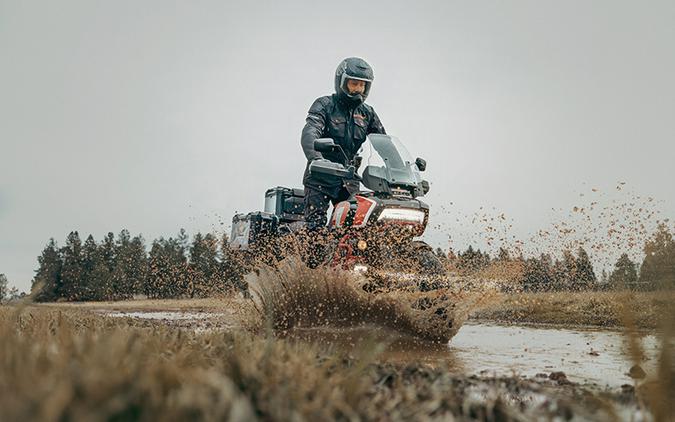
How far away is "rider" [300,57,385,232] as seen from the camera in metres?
8.30

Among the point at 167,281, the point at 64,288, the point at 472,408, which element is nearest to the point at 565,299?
the point at 472,408

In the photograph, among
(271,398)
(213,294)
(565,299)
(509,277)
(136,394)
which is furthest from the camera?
(565,299)

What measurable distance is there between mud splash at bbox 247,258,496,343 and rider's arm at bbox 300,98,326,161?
2.36 metres

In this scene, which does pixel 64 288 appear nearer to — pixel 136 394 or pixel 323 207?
pixel 323 207

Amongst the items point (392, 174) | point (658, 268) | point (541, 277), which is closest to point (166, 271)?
point (541, 277)

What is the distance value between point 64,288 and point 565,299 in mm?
51955

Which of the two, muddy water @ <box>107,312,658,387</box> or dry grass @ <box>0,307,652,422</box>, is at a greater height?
dry grass @ <box>0,307,652,422</box>

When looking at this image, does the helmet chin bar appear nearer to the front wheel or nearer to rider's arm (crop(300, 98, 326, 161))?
rider's arm (crop(300, 98, 326, 161))

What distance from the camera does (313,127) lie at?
8.82 meters

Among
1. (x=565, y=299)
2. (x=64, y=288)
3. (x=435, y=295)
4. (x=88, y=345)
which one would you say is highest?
(x=88, y=345)

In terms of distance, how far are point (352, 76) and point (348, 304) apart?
3635 millimetres

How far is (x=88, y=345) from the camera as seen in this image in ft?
7.36

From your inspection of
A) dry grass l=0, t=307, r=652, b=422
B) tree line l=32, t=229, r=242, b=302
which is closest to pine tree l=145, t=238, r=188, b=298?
tree line l=32, t=229, r=242, b=302

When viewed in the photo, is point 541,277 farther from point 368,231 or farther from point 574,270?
point 368,231
